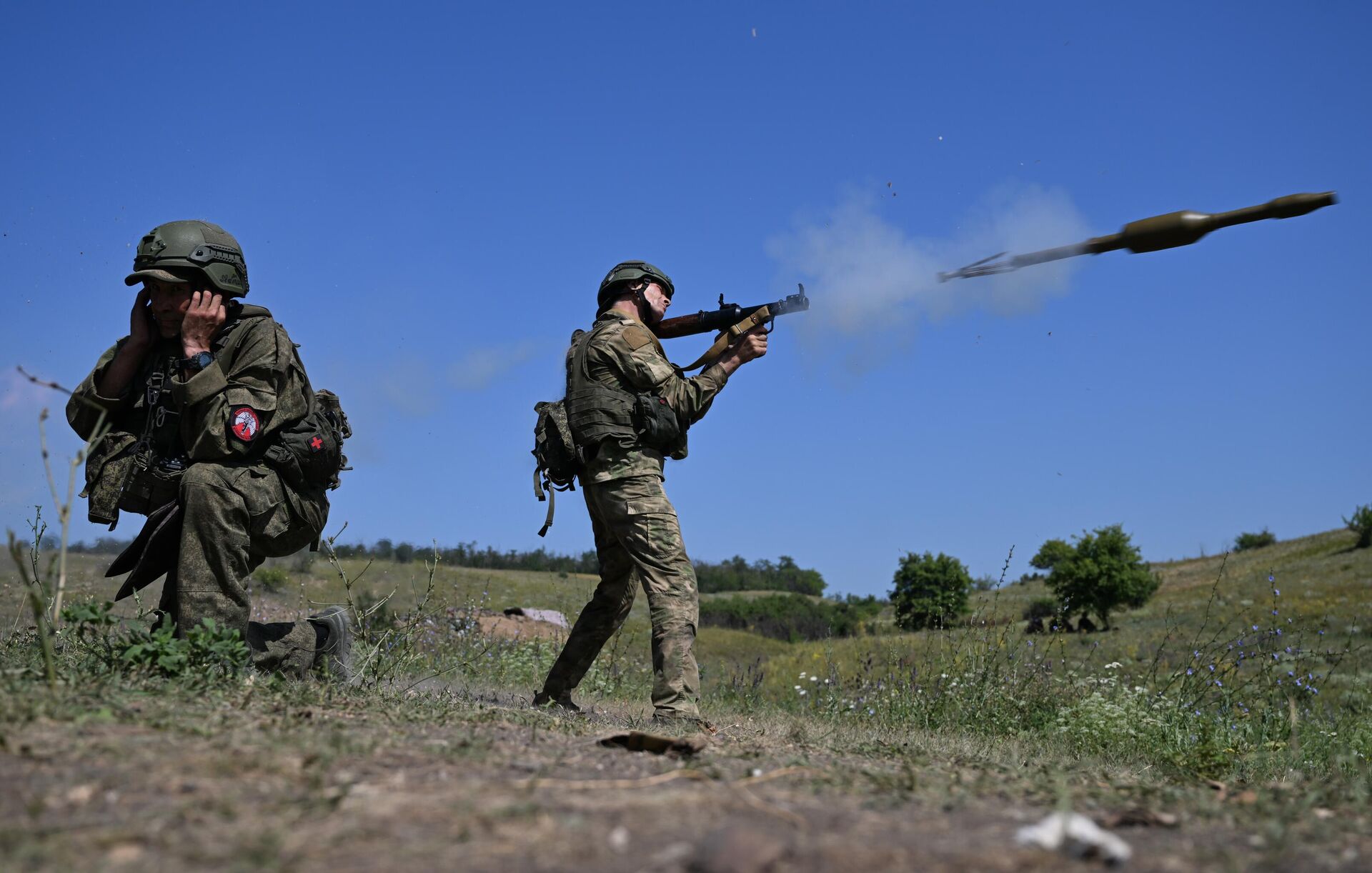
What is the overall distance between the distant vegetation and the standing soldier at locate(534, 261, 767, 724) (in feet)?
57.5

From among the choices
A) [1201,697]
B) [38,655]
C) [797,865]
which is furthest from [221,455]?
[1201,697]

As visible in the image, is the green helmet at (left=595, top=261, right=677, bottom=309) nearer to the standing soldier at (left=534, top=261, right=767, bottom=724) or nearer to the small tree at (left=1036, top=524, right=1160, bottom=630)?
the standing soldier at (left=534, top=261, right=767, bottom=724)

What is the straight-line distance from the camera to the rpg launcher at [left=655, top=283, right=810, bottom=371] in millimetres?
6523

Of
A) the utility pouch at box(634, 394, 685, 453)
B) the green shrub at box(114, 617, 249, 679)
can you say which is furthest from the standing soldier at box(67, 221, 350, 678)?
the utility pouch at box(634, 394, 685, 453)

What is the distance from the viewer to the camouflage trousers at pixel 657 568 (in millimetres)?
5508

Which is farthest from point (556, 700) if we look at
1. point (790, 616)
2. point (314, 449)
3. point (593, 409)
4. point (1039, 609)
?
point (1039, 609)

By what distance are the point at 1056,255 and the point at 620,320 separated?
2.50 metres

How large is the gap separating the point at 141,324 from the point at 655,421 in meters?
2.59

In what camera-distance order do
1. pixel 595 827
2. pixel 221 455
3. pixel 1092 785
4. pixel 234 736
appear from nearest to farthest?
pixel 595 827
pixel 234 736
pixel 1092 785
pixel 221 455

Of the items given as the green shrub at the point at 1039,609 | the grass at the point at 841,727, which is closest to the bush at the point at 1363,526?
the green shrub at the point at 1039,609

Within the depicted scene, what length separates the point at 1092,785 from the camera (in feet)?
12.0

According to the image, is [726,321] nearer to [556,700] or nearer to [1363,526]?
[556,700]

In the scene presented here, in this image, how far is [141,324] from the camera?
5.13 m

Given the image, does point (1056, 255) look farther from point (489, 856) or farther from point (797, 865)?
point (489, 856)
